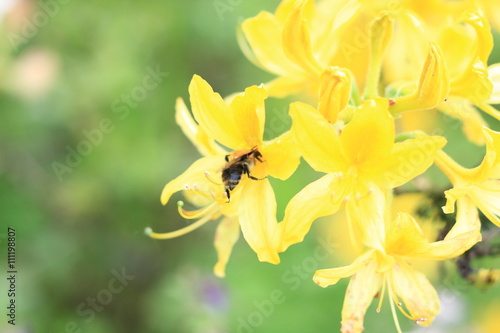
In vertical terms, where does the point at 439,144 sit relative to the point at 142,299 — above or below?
above

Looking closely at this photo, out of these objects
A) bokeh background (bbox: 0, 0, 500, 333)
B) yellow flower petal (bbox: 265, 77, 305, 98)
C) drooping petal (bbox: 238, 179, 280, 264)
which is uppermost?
yellow flower petal (bbox: 265, 77, 305, 98)

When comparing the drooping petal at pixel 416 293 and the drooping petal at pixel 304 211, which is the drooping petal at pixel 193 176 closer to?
the drooping petal at pixel 304 211

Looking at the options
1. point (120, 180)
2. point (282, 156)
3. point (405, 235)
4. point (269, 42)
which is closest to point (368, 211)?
point (405, 235)

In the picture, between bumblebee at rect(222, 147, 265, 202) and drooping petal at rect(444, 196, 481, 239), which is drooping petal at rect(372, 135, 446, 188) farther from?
bumblebee at rect(222, 147, 265, 202)

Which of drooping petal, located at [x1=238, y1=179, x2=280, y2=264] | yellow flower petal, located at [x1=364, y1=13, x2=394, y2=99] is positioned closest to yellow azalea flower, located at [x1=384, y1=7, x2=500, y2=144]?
yellow flower petal, located at [x1=364, y1=13, x2=394, y2=99]

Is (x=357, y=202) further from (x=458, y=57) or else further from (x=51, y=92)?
(x=51, y=92)

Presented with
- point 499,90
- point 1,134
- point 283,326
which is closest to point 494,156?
point 499,90

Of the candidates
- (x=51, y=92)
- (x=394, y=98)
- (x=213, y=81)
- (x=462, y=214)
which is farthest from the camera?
(x=213, y=81)
